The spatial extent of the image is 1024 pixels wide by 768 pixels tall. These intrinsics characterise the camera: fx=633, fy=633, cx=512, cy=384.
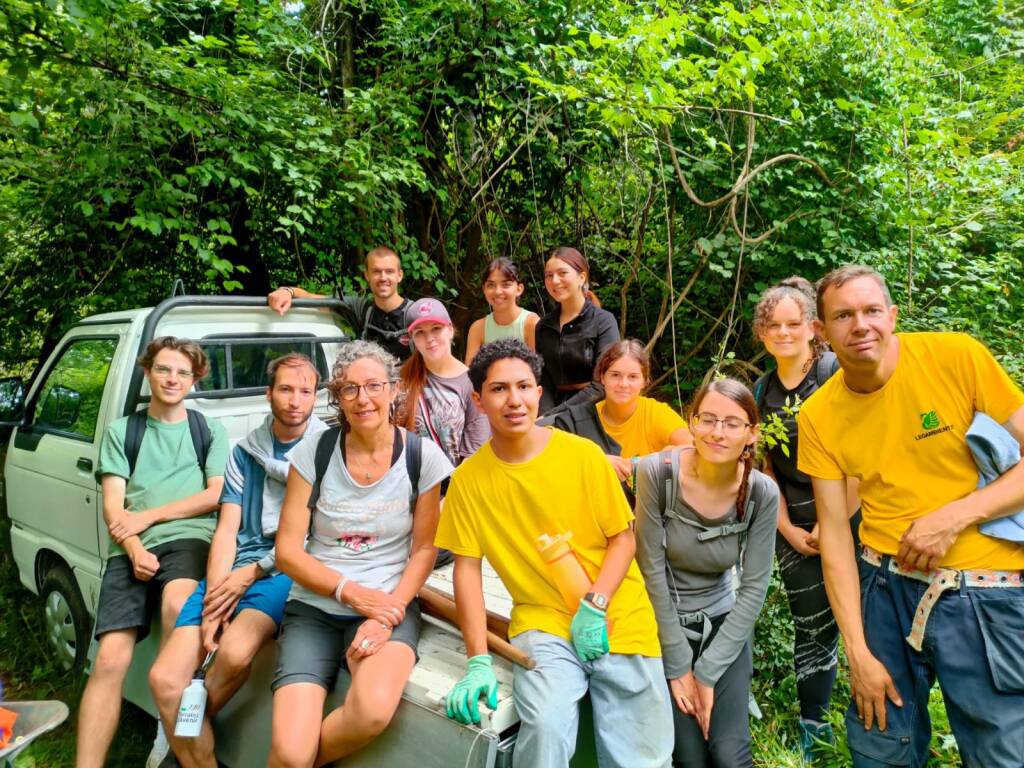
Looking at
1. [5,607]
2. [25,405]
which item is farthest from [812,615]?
[5,607]

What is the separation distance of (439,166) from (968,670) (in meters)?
A: 5.80

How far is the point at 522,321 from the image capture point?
3.96 m

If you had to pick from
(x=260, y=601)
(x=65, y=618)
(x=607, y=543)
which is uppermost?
(x=607, y=543)

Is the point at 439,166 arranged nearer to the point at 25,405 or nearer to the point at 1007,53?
the point at 25,405

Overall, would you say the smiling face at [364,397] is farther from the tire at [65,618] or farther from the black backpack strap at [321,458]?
the tire at [65,618]

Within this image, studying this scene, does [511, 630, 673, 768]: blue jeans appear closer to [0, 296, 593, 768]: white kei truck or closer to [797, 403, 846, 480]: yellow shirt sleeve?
[0, 296, 593, 768]: white kei truck

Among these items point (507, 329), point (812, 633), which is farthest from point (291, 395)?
point (812, 633)

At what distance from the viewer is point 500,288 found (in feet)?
12.7

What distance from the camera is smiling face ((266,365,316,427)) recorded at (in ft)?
9.86

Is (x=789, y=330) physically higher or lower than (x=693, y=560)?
higher

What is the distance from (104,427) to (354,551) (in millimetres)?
1655

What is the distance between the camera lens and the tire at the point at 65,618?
3498 mm

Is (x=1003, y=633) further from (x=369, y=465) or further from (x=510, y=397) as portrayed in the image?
(x=369, y=465)

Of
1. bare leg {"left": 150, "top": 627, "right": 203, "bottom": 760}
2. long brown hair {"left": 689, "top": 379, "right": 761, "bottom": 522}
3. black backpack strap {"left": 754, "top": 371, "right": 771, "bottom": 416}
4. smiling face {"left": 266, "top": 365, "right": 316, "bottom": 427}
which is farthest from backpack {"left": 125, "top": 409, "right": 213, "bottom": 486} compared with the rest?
black backpack strap {"left": 754, "top": 371, "right": 771, "bottom": 416}
